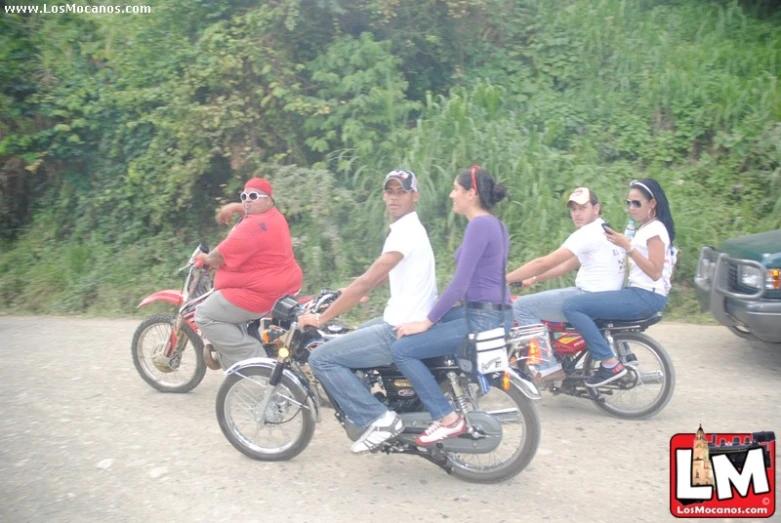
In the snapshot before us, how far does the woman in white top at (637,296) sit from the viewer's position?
506 centimetres

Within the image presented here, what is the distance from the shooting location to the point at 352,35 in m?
10.0

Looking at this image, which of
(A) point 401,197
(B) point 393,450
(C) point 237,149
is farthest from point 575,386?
(C) point 237,149

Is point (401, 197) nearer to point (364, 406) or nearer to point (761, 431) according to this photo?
point (364, 406)

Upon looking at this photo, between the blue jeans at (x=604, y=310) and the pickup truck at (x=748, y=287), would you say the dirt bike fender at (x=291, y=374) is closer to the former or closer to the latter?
the blue jeans at (x=604, y=310)

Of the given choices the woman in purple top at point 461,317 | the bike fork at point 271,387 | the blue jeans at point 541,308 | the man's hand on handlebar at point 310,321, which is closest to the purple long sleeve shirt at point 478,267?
the woman in purple top at point 461,317

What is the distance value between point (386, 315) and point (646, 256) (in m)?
2.03

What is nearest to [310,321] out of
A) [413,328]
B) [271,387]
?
[271,387]

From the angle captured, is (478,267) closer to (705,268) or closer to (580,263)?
(580,263)

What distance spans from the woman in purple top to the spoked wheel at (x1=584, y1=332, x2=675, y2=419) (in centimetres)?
145

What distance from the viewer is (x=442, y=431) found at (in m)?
4.18

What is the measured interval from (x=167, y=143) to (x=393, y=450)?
6652mm

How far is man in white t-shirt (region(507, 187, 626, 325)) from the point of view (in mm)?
5102

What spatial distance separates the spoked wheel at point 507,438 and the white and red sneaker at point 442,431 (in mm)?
178

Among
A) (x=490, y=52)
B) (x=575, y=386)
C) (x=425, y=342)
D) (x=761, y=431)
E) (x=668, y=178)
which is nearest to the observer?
(x=425, y=342)
